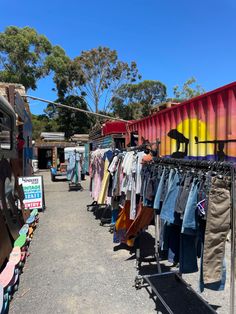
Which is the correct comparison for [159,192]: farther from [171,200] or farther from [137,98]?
[137,98]

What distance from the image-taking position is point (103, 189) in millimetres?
6738

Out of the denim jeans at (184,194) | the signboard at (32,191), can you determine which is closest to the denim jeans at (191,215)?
the denim jeans at (184,194)

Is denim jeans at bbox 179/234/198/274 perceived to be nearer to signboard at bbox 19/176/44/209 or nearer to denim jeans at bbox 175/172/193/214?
denim jeans at bbox 175/172/193/214

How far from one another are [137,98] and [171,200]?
37.4 metres

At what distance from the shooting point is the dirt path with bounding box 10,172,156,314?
12.0 ft

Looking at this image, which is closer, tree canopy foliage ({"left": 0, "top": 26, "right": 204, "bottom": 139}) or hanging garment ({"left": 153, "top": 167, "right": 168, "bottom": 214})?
hanging garment ({"left": 153, "top": 167, "right": 168, "bottom": 214})

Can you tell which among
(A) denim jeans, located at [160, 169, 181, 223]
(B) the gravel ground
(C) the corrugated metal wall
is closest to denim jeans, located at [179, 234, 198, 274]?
(A) denim jeans, located at [160, 169, 181, 223]

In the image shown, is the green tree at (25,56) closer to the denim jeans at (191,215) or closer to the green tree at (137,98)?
the green tree at (137,98)

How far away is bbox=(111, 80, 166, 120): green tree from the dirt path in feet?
90.9

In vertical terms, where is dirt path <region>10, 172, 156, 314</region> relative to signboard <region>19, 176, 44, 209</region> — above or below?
below

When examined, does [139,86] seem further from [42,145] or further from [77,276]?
[77,276]

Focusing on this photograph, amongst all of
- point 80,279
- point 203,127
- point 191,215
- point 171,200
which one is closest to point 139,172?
point 203,127

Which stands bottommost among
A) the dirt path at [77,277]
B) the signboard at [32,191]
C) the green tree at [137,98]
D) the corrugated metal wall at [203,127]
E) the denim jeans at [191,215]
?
the dirt path at [77,277]

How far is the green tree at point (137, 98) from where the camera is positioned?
35500 millimetres
